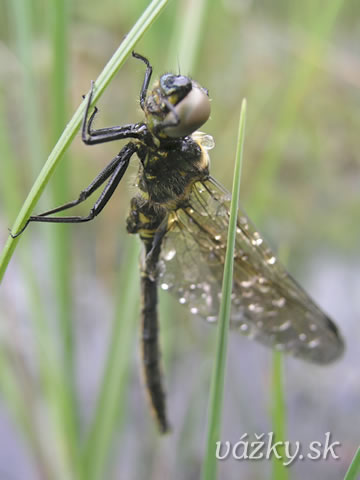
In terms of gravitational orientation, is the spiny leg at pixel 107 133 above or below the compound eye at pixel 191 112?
below

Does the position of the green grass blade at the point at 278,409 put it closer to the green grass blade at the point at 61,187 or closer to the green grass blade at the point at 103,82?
the green grass blade at the point at 103,82

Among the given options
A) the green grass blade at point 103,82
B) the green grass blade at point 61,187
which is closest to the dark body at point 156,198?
the green grass blade at point 61,187

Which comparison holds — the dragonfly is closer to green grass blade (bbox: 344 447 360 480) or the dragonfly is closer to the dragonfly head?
the dragonfly head

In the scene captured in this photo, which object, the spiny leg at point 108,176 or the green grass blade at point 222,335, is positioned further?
the spiny leg at point 108,176

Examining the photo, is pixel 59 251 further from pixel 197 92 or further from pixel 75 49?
pixel 75 49

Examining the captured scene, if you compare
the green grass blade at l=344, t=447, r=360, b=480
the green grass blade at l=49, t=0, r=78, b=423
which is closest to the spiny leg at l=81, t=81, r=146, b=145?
the green grass blade at l=49, t=0, r=78, b=423

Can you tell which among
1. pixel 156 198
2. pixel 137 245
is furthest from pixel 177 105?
pixel 137 245

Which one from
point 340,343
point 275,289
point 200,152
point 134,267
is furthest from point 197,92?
point 340,343

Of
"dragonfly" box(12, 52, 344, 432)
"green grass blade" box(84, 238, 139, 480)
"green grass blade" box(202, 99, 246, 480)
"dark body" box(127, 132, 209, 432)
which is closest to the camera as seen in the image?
"green grass blade" box(202, 99, 246, 480)
